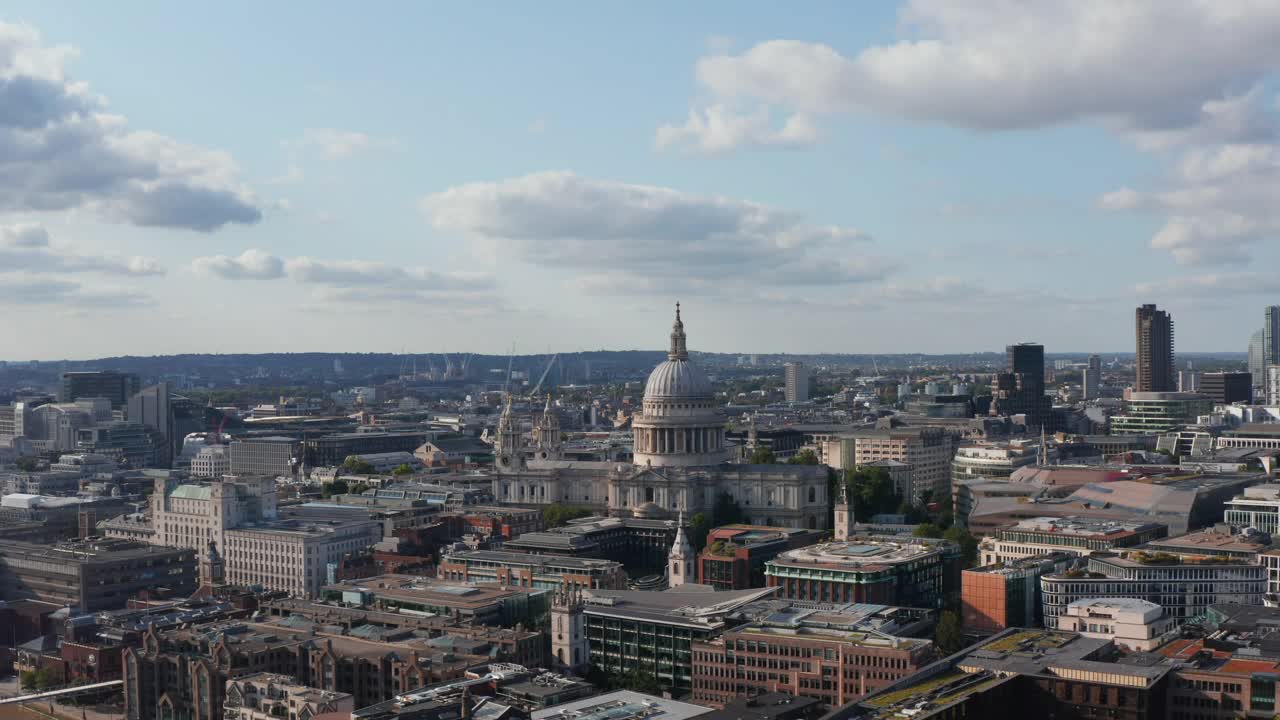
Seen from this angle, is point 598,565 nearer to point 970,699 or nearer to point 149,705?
point 149,705

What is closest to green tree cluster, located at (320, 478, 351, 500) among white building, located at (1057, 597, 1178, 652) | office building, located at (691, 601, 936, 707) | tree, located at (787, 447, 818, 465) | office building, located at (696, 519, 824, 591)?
tree, located at (787, 447, 818, 465)

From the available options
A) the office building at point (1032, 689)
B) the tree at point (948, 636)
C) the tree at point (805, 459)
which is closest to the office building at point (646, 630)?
the tree at point (948, 636)

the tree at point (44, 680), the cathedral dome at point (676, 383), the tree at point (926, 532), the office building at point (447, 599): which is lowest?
the tree at point (44, 680)

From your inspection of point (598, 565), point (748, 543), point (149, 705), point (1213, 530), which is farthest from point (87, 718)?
point (1213, 530)

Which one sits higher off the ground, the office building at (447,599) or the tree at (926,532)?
the tree at (926,532)

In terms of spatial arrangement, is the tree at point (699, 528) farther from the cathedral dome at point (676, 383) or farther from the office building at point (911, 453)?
the office building at point (911, 453)

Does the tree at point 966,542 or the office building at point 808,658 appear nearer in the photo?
the office building at point 808,658

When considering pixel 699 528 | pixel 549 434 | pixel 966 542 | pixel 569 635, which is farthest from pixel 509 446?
pixel 569 635
